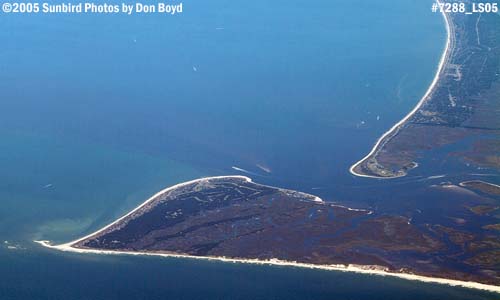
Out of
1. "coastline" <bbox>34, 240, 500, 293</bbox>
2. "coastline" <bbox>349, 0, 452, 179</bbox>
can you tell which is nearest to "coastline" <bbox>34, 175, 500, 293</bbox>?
"coastline" <bbox>34, 240, 500, 293</bbox>

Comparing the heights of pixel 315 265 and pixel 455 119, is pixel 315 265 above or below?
below

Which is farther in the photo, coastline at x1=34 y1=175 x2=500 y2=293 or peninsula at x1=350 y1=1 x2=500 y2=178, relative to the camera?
peninsula at x1=350 y1=1 x2=500 y2=178

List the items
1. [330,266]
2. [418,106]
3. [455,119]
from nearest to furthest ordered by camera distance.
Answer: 1. [330,266]
2. [455,119]
3. [418,106]

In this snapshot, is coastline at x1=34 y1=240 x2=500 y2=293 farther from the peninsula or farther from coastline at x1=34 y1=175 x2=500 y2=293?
the peninsula

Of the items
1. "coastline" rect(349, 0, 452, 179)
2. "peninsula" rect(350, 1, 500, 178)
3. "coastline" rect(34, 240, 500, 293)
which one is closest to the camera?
"coastline" rect(34, 240, 500, 293)

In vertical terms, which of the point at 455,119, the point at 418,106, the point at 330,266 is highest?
the point at 418,106

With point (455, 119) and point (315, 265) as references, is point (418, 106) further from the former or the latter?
point (315, 265)

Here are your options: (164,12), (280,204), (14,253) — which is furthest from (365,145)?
(164,12)

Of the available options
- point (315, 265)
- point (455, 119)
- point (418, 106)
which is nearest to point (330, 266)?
point (315, 265)

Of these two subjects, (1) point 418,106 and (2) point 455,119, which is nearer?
(2) point 455,119

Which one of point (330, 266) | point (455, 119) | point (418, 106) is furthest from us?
point (418, 106)

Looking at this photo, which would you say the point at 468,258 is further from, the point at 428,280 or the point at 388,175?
the point at 388,175
